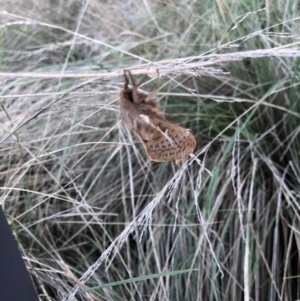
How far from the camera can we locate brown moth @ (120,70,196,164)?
411mm

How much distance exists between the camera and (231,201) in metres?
0.87

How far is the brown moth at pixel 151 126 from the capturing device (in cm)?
41

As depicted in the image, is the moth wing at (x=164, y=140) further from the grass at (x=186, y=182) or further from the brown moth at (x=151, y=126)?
the grass at (x=186, y=182)

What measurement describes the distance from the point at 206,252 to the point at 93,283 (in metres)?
0.19

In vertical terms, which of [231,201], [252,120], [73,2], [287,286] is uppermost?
[73,2]

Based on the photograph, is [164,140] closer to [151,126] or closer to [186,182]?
[151,126]

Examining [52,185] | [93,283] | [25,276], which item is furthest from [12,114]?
[25,276]

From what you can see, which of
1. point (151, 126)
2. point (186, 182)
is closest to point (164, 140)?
point (151, 126)

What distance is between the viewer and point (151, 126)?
0.41 meters

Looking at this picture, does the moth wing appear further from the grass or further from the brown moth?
the grass

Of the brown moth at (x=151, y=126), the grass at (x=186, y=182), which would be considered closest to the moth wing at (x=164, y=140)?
the brown moth at (x=151, y=126)

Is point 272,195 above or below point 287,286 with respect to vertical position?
above

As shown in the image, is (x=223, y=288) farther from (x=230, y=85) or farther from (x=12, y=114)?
(x=12, y=114)

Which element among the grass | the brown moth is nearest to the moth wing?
the brown moth
